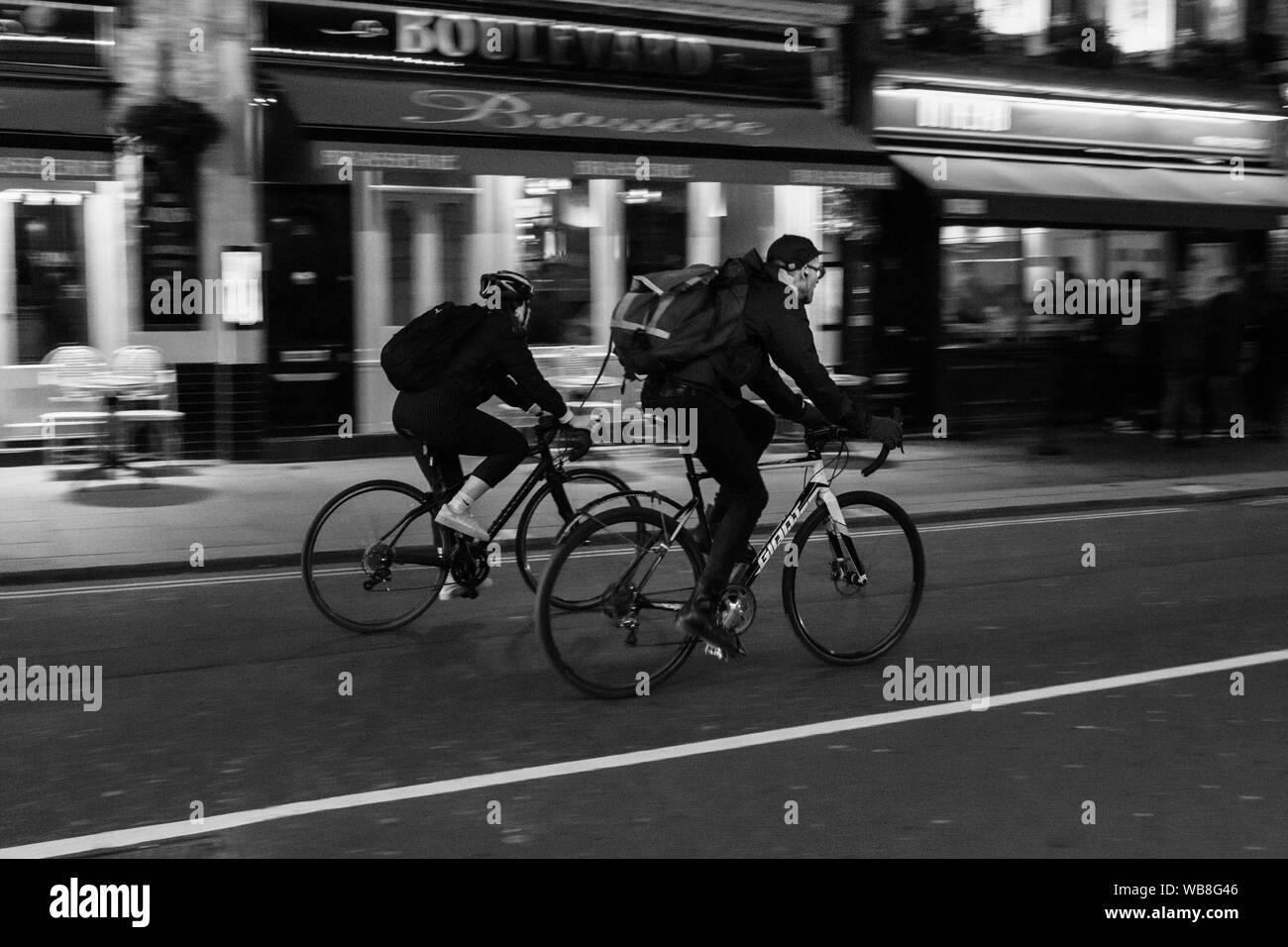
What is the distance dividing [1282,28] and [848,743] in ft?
60.8

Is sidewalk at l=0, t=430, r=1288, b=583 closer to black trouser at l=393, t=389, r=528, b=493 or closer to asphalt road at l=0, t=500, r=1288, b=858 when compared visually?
black trouser at l=393, t=389, r=528, b=493

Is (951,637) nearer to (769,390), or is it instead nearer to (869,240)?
(769,390)

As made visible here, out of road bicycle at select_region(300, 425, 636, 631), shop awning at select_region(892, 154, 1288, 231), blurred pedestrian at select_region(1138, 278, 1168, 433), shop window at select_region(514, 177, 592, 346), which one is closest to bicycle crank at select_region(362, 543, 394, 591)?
road bicycle at select_region(300, 425, 636, 631)

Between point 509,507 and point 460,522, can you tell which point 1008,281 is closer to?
point 509,507

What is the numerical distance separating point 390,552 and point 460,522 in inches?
14.9

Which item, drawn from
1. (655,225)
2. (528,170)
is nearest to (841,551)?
(528,170)

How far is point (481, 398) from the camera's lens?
7.50 m

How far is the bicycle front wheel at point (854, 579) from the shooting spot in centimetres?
654

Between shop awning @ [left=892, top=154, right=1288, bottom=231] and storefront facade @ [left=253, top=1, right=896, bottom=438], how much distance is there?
0.83m

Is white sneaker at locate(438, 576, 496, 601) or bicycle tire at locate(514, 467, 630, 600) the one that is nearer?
white sneaker at locate(438, 576, 496, 601)

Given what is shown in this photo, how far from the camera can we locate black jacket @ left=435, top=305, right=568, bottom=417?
732cm

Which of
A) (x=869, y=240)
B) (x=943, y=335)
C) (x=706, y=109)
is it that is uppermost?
(x=706, y=109)
